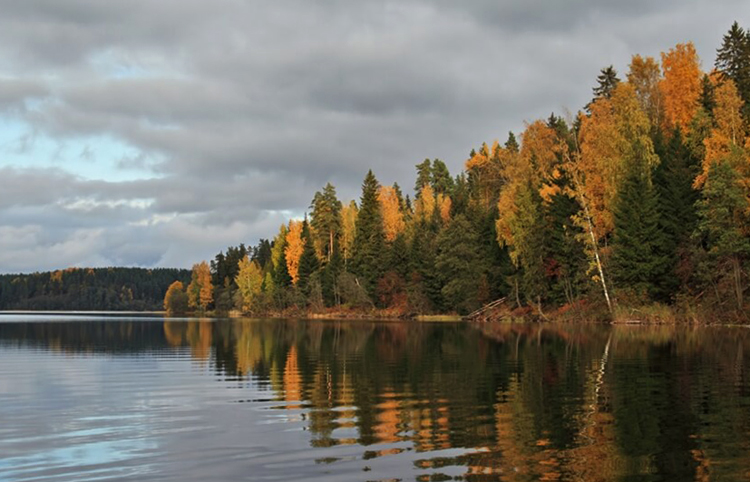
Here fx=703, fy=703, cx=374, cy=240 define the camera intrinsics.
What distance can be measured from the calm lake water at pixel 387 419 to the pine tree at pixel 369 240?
91.6 metres

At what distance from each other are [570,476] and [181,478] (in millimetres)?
6097

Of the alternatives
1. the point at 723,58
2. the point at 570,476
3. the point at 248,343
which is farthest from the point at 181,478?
the point at 723,58

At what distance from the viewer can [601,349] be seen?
3719 cm

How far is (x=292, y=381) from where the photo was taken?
83.5ft

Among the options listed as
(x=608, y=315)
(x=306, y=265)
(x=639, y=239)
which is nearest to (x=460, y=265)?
(x=608, y=315)

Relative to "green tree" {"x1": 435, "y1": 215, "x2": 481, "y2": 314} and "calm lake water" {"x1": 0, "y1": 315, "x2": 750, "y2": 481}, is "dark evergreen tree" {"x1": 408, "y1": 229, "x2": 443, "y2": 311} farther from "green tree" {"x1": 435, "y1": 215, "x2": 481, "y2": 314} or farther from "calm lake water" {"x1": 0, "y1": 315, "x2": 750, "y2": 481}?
"calm lake water" {"x1": 0, "y1": 315, "x2": 750, "y2": 481}

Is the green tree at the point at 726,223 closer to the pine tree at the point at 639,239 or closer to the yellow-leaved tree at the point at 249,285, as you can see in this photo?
the pine tree at the point at 639,239

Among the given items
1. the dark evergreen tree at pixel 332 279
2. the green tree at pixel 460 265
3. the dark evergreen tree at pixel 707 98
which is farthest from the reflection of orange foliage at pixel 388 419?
the dark evergreen tree at pixel 332 279

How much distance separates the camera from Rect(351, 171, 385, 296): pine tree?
411 feet

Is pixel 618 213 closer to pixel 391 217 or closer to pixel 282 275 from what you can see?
pixel 391 217

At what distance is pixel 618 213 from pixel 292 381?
51.6m

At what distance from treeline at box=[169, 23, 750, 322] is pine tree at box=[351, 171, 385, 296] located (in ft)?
7.95

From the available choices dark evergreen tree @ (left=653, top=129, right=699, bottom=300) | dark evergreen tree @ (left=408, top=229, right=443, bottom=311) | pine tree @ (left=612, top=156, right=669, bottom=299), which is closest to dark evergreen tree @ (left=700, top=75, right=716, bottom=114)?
dark evergreen tree @ (left=653, top=129, right=699, bottom=300)

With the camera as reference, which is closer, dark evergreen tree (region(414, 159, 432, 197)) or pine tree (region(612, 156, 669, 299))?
pine tree (region(612, 156, 669, 299))
